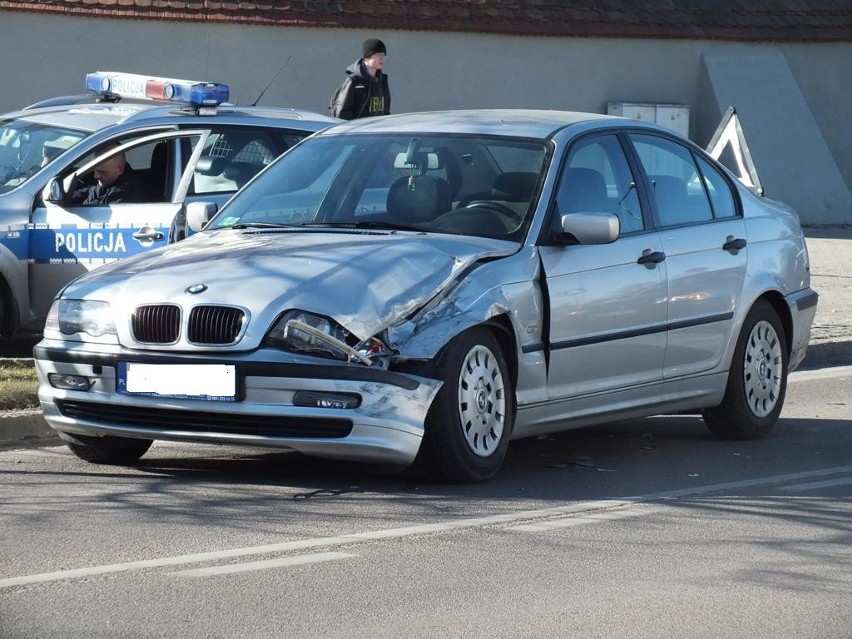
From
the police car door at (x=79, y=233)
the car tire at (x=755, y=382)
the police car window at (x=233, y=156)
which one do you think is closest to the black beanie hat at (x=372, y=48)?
the police car window at (x=233, y=156)

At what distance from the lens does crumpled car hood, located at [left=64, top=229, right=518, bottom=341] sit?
668 cm

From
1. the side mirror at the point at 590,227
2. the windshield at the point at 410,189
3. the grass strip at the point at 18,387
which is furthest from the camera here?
the grass strip at the point at 18,387

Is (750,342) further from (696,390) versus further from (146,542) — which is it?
(146,542)

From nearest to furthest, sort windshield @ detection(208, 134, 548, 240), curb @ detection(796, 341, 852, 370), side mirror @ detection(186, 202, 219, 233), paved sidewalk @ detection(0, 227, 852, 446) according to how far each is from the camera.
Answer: windshield @ detection(208, 134, 548, 240)
side mirror @ detection(186, 202, 219, 233)
paved sidewalk @ detection(0, 227, 852, 446)
curb @ detection(796, 341, 852, 370)

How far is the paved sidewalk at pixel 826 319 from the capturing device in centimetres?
837

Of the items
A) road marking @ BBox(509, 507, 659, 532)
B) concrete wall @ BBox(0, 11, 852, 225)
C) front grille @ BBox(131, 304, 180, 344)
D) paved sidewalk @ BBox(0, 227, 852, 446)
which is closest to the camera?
road marking @ BBox(509, 507, 659, 532)

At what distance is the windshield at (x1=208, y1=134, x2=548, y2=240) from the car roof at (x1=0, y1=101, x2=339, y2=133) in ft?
9.39

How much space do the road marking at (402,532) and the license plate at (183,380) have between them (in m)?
0.91

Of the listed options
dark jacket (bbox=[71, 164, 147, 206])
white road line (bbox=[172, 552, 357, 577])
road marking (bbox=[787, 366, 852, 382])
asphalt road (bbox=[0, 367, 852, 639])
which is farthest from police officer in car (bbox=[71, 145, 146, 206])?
white road line (bbox=[172, 552, 357, 577])

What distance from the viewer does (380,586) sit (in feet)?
17.7

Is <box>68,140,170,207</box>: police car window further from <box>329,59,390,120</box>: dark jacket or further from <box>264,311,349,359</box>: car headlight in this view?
<box>264,311,349,359</box>: car headlight

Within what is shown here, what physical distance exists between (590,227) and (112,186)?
434cm

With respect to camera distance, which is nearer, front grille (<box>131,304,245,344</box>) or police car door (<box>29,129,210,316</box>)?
front grille (<box>131,304,245,344</box>)

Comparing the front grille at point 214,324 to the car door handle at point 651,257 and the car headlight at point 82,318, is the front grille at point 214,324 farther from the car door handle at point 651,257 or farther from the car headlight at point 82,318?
the car door handle at point 651,257
